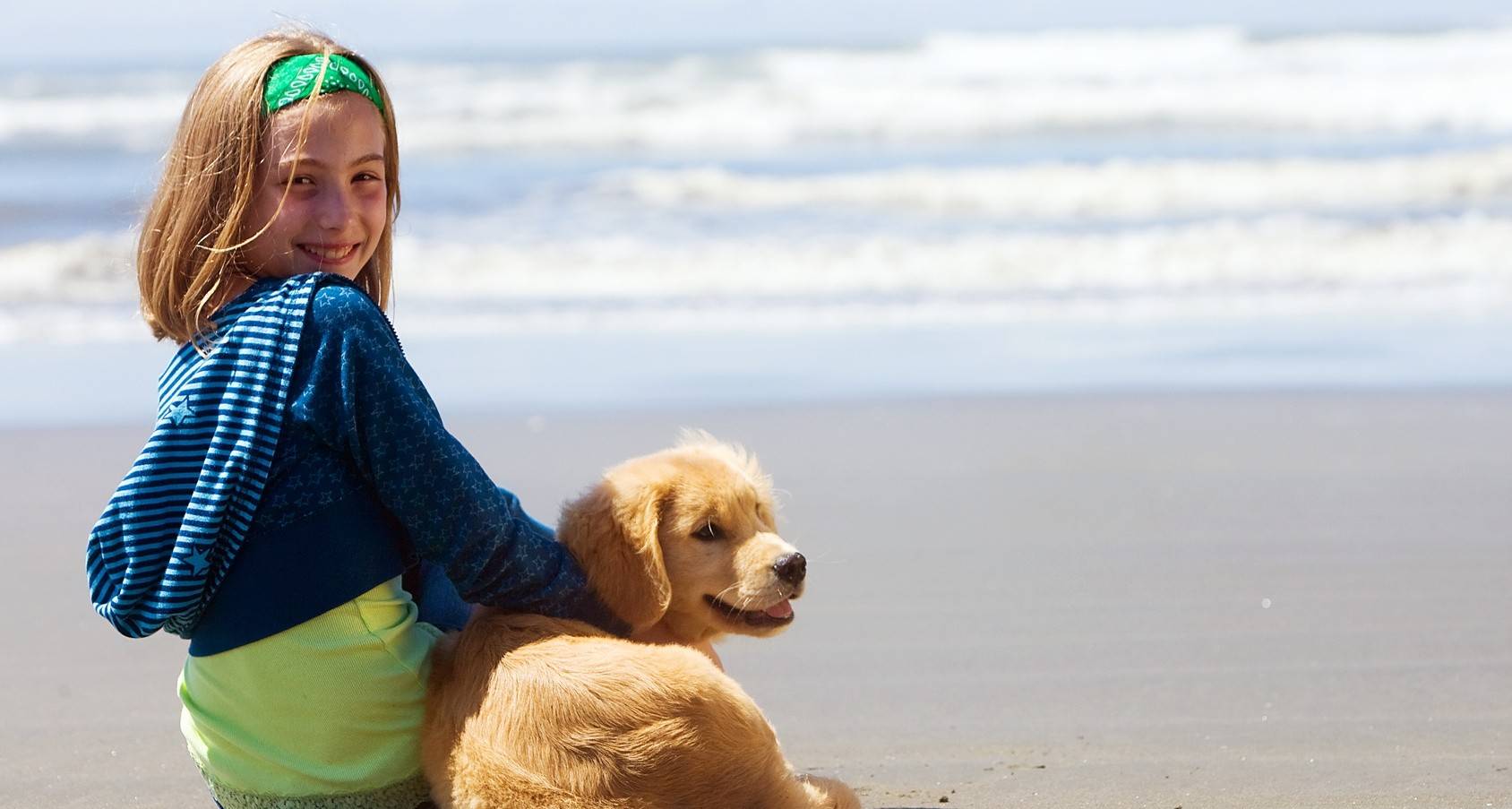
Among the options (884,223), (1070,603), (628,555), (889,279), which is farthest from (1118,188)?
(628,555)

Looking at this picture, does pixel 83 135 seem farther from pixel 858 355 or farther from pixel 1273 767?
pixel 1273 767

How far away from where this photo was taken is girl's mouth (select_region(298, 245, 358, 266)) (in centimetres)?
264

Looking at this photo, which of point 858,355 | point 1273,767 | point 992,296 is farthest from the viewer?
point 992,296

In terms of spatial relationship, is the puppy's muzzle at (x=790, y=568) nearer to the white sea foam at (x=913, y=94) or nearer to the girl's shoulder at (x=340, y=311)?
the girl's shoulder at (x=340, y=311)

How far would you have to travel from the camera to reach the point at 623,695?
2.36m

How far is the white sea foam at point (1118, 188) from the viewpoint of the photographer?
12.4 meters

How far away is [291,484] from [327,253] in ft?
1.46

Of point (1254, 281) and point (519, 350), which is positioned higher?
point (1254, 281)

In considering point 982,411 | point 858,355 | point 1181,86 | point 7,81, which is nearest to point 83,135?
point 7,81

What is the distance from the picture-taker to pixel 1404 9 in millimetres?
26594

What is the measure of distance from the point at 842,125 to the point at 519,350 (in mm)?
10598

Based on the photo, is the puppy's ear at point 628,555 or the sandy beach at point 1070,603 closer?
the puppy's ear at point 628,555

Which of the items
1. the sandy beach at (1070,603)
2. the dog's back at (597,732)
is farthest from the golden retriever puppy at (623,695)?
the sandy beach at (1070,603)

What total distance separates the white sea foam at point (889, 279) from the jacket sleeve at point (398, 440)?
5.99m
